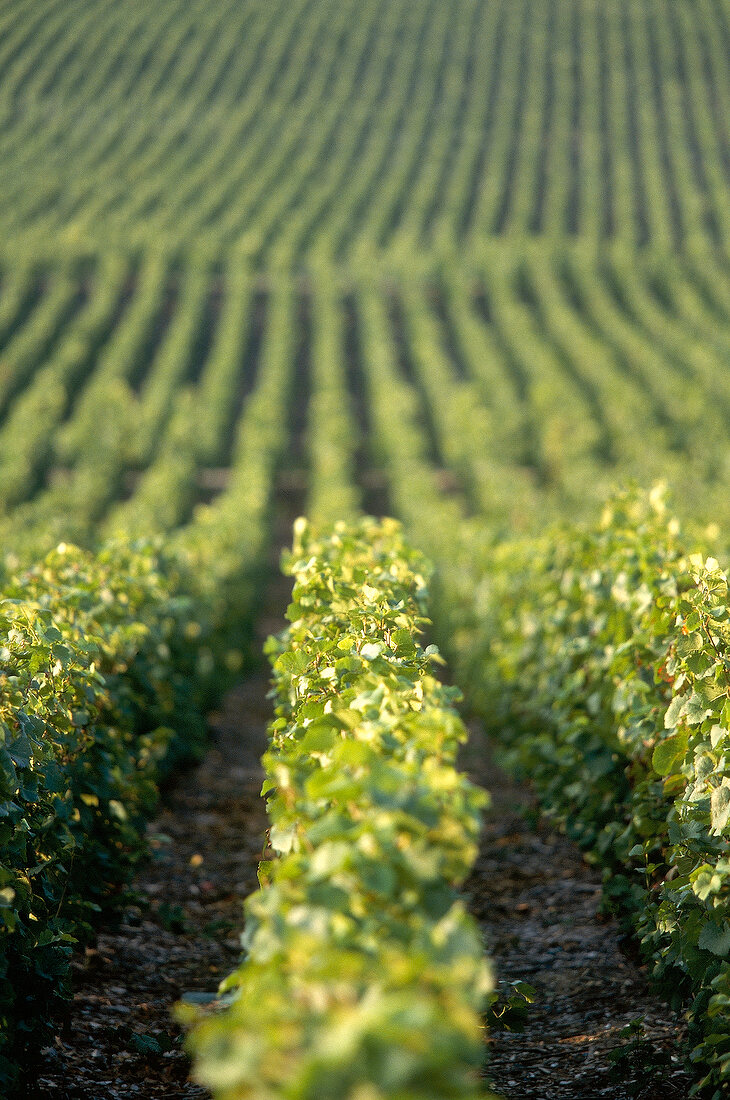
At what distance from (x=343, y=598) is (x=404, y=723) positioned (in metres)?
1.99

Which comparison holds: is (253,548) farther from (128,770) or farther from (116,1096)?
(116,1096)

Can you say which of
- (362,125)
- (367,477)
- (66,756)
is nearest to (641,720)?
(66,756)

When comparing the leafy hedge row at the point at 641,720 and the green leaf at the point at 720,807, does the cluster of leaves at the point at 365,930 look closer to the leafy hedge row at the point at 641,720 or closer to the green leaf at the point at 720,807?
the green leaf at the point at 720,807

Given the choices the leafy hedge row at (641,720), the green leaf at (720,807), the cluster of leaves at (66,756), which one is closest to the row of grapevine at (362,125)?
the leafy hedge row at (641,720)

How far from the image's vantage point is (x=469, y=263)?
159 feet

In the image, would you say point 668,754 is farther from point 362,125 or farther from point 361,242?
point 362,125

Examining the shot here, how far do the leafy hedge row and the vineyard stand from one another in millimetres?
27

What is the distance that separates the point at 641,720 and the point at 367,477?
24.0 meters

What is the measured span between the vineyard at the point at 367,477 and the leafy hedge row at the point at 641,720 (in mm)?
27

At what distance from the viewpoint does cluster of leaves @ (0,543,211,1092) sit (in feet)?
12.6

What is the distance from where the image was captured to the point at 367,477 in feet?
94.5

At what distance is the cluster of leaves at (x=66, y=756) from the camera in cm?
385

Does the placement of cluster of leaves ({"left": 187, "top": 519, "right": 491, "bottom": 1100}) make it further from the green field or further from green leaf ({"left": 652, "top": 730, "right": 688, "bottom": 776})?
the green field

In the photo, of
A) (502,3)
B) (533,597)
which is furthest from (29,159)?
(533,597)
